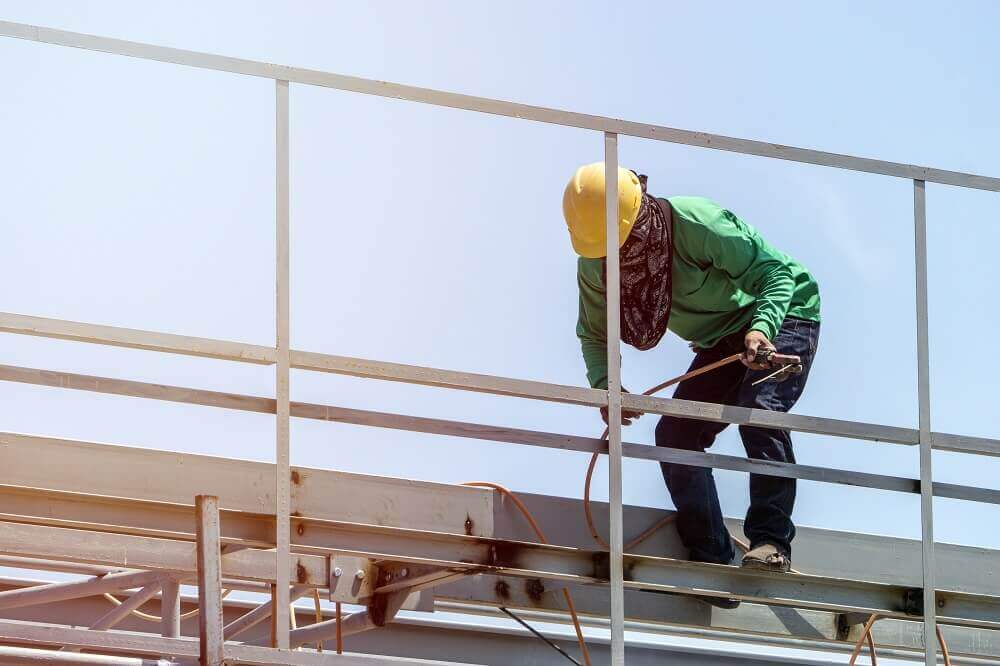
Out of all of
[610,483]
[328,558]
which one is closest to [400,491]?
[328,558]

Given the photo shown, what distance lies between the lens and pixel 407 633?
1026 centimetres

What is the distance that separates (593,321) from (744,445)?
861 mm

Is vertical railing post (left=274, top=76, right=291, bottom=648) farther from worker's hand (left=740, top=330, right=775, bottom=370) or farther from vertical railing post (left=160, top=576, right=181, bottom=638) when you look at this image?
worker's hand (left=740, top=330, right=775, bottom=370)

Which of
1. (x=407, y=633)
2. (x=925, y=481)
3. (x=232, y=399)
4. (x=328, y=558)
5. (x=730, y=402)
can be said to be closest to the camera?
(x=232, y=399)

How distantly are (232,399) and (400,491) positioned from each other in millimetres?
893

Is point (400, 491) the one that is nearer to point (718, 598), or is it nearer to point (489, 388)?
point (489, 388)

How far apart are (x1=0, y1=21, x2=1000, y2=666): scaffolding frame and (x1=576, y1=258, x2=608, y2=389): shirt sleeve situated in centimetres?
87

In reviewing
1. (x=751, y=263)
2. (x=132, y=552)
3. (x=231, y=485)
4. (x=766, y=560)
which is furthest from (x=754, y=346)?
(x=132, y=552)

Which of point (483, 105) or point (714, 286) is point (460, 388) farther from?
point (714, 286)

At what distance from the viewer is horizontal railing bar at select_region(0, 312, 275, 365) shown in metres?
5.96

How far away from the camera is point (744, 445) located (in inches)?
305

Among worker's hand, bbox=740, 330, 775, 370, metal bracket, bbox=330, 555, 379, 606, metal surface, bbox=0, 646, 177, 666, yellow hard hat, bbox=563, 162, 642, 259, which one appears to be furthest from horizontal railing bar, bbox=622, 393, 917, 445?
metal surface, bbox=0, 646, 177, 666

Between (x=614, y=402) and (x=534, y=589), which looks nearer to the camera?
(x=614, y=402)

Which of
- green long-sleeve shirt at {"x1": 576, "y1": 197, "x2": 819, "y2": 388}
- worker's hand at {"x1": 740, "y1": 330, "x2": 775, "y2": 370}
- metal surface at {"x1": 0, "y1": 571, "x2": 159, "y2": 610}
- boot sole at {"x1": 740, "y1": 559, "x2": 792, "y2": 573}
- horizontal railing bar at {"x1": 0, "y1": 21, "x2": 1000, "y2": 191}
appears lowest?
metal surface at {"x1": 0, "y1": 571, "x2": 159, "y2": 610}
